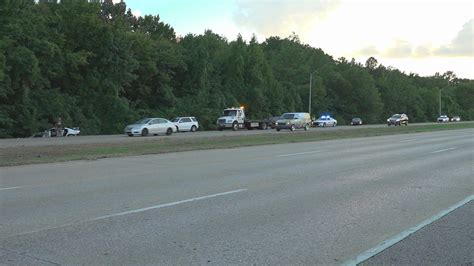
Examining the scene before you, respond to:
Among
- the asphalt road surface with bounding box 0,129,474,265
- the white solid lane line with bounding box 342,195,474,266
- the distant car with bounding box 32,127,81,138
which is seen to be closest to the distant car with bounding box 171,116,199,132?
the distant car with bounding box 32,127,81,138

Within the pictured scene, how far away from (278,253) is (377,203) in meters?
4.11

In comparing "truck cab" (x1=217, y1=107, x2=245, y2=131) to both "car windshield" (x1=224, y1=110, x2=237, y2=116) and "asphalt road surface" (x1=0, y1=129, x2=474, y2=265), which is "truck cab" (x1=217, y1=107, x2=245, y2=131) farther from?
"asphalt road surface" (x1=0, y1=129, x2=474, y2=265)

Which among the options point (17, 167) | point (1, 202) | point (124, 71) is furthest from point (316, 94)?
point (1, 202)

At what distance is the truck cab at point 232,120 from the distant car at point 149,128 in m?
12.3

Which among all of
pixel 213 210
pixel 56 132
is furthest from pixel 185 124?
pixel 213 210

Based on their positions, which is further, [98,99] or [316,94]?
[316,94]

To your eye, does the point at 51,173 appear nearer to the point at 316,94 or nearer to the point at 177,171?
the point at 177,171

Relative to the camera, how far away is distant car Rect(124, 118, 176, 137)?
4088cm

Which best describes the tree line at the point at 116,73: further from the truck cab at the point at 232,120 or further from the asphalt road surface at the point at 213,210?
the asphalt road surface at the point at 213,210

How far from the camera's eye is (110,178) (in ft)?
42.5

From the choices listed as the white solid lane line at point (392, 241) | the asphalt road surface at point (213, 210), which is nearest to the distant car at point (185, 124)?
the asphalt road surface at point (213, 210)

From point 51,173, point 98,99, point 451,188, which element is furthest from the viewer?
point 98,99

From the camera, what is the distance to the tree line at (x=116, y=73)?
4766 centimetres

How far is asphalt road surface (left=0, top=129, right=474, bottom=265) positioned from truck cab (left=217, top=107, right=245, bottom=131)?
40.2m
